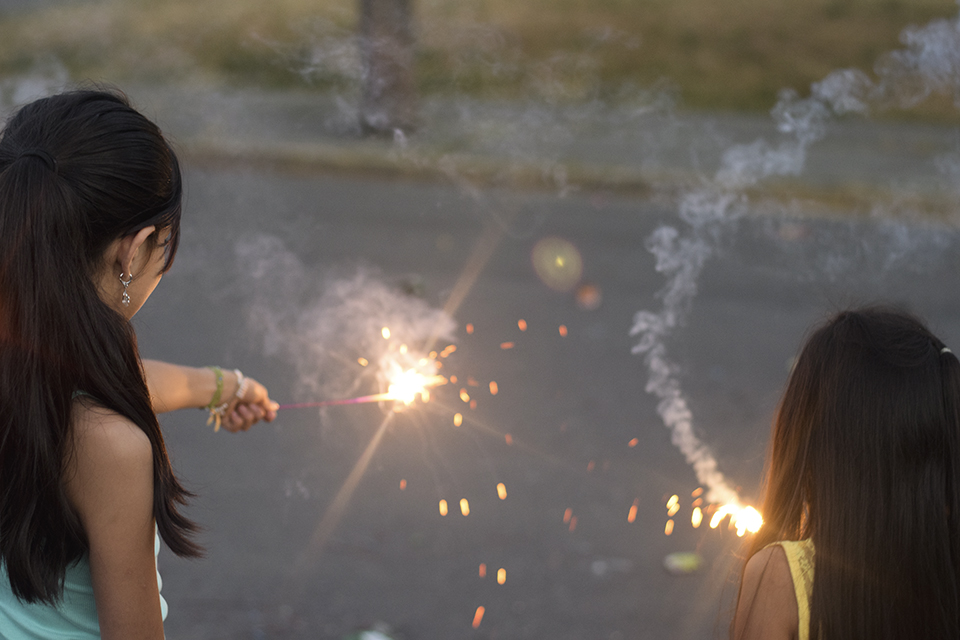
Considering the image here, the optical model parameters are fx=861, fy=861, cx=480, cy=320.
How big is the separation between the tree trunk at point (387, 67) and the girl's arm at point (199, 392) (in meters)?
4.27

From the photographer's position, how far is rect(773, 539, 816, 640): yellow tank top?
1.36 meters

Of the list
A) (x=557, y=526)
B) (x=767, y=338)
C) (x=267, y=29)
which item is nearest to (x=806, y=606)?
(x=557, y=526)

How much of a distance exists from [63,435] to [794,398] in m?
1.18

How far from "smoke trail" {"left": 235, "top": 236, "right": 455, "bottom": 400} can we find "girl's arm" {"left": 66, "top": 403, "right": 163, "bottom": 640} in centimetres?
197

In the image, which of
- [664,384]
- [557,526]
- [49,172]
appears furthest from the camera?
[664,384]

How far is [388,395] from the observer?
10.6 feet

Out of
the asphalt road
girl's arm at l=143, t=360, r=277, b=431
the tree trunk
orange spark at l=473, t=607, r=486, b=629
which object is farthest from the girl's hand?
the tree trunk

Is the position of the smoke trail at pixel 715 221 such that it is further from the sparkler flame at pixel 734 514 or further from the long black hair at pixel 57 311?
the long black hair at pixel 57 311

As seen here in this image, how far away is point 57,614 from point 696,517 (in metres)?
2.38

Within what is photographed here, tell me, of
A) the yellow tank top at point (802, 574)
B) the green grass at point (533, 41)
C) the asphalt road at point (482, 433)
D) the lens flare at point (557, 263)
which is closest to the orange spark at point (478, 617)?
the asphalt road at point (482, 433)

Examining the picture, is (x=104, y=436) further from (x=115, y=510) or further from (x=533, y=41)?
(x=533, y=41)

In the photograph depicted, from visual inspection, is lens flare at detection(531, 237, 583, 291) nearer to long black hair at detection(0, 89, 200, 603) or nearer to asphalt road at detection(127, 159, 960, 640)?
asphalt road at detection(127, 159, 960, 640)

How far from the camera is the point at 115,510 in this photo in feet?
4.15

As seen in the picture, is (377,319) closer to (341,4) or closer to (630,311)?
(630,311)
